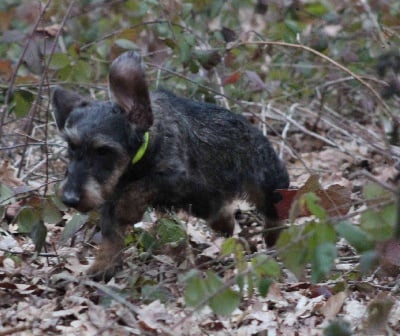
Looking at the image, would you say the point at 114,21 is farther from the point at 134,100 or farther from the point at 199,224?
the point at 134,100

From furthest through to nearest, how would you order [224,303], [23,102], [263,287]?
1. [23,102]
2. [263,287]
3. [224,303]

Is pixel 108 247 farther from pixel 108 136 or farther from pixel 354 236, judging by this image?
pixel 354 236

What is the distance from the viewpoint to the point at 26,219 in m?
5.73

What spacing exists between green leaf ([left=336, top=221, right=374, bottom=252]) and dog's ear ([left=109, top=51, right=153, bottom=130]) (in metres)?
2.07

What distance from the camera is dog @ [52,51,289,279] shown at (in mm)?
5531

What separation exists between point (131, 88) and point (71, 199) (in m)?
0.81

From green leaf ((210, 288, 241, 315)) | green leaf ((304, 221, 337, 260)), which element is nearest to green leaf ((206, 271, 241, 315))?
green leaf ((210, 288, 241, 315))

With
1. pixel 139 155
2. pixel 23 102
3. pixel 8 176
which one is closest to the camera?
pixel 139 155

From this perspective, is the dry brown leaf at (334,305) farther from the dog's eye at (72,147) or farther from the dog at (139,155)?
the dog's eye at (72,147)

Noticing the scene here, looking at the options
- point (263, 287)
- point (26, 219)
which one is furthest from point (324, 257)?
point (26, 219)

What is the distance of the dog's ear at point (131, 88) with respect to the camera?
5.48m

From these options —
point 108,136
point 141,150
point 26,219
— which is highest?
point 108,136

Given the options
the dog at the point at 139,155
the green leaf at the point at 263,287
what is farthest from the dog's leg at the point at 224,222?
the green leaf at the point at 263,287

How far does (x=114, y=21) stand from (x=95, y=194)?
18.7 feet
